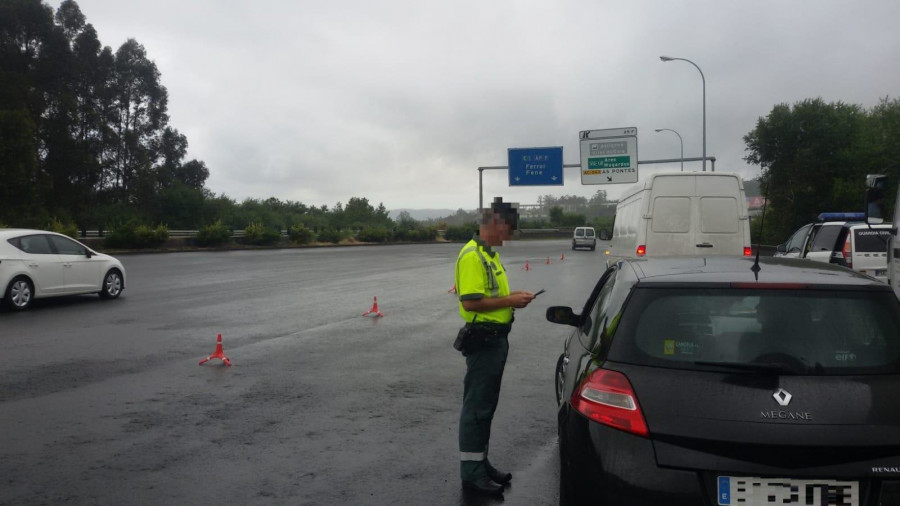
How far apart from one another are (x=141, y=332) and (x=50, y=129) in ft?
166

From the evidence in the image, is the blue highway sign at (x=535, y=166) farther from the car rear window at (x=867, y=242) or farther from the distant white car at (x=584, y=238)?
the car rear window at (x=867, y=242)

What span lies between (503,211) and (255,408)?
10.7ft

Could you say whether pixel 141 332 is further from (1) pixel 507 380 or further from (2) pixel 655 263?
(2) pixel 655 263

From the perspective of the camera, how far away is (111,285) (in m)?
15.2

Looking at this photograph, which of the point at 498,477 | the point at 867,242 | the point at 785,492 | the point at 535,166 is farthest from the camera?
the point at 535,166

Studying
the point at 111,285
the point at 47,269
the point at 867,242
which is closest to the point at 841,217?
the point at 867,242

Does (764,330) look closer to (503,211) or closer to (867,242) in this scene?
(503,211)

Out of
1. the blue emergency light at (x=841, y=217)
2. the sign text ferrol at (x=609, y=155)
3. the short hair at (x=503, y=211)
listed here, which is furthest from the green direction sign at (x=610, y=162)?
the short hair at (x=503, y=211)

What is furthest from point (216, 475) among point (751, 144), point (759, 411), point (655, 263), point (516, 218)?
point (751, 144)

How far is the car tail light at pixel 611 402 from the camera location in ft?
9.71

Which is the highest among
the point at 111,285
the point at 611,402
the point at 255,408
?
the point at 611,402

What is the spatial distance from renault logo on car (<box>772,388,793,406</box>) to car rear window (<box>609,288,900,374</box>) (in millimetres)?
139

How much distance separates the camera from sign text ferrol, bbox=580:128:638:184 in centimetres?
3425

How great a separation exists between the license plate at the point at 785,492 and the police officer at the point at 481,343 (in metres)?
1.65
